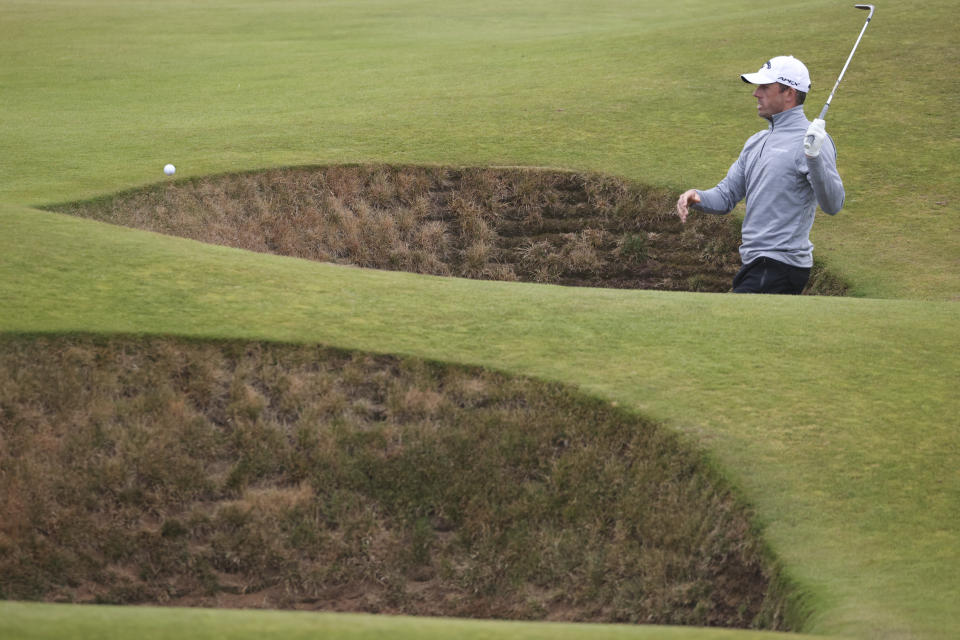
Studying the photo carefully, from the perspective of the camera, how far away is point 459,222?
11531 mm

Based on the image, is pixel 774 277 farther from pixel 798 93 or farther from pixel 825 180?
pixel 798 93

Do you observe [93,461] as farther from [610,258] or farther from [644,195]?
[644,195]

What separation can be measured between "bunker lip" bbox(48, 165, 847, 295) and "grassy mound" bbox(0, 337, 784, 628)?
15.3 feet

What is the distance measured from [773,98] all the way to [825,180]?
0.95 m

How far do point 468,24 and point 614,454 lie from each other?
1998 centimetres

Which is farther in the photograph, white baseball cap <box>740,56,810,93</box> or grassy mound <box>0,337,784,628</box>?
white baseball cap <box>740,56,810,93</box>

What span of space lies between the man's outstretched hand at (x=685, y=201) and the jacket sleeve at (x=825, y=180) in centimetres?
86

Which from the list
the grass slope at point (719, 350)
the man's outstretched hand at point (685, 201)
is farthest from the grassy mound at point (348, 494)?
the man's outstretched hand at point (685, 201)

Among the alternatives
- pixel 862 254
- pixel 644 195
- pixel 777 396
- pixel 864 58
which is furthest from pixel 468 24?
pixel 777 396

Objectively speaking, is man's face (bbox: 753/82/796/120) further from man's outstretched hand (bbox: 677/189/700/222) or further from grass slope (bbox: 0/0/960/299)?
grass slope (bbox: 0/0/960/299)

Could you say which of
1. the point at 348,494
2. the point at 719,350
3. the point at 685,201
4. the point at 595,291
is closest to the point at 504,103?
the point at 685,201

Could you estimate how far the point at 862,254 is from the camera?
10.3 metres

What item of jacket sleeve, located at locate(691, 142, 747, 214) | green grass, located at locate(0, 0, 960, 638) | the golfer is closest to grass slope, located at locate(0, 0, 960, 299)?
green grass, located at locate(0, 0, 960, 638)

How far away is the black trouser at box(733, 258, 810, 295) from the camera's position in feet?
27.2
